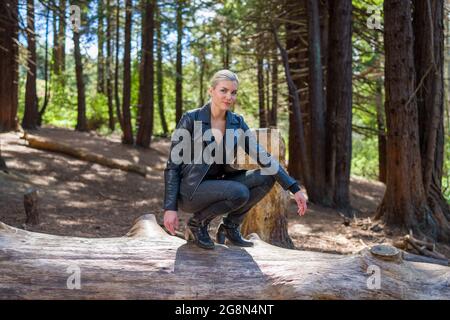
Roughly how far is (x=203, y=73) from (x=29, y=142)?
531 inches

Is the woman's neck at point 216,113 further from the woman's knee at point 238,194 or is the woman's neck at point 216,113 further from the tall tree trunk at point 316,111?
the tall tree trunk at point 316,111

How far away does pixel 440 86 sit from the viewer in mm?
9617

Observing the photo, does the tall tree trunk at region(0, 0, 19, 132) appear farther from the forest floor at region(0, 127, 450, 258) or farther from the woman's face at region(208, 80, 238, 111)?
the woman's face at region(208, 80, 238, 111)

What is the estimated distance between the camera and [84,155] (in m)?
14.9

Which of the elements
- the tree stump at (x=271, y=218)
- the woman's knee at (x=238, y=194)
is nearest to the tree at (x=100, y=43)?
the tree stump at (x=271, y=218)

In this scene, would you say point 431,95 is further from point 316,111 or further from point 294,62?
point 294,62

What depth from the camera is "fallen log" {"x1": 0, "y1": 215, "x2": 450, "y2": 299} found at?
3852 millimetres

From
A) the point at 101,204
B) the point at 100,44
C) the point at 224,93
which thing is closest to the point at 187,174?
the point at 224,93

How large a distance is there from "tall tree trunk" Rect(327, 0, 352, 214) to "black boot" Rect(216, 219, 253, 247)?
757 cm

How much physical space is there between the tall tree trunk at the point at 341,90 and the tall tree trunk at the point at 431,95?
6.43 feet

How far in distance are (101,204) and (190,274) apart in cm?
682

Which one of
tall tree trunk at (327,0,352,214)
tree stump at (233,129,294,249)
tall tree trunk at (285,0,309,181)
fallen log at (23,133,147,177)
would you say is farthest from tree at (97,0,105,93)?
tree stump at (233,129,294,249)

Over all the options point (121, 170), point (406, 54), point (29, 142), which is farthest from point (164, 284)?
point (29, 142)
